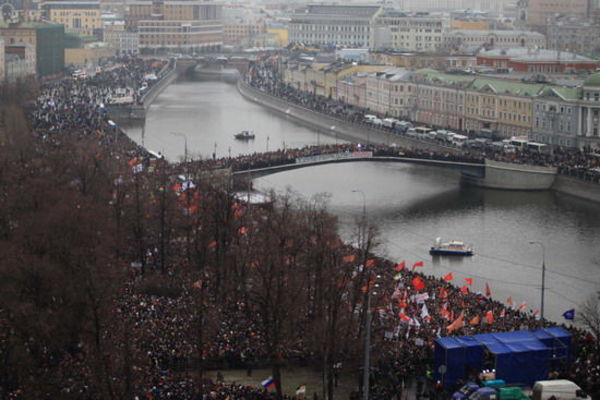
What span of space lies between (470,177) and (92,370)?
881 inches

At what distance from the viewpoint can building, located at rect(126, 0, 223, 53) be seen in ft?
340

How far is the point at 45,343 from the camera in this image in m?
15.5

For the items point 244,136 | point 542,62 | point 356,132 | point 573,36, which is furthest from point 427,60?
point 573,36

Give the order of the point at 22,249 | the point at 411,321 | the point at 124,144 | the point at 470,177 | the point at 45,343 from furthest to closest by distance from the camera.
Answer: the point at 124,144, the point at 470,177, the point at 22,249, the point at 411,321, the point at 45,343

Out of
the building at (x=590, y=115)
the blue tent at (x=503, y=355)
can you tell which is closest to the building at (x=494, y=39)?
the building at (x=590, y=115)

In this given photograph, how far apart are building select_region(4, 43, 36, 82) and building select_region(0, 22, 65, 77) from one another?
3.24ft

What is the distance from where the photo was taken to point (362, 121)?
157 feet

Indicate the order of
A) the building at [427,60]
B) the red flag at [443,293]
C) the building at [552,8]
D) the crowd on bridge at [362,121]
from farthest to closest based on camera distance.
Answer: the building at [552,8] < the building at [427,60] < the crowd on bridge at [362,121] < the red flag at [443,293]

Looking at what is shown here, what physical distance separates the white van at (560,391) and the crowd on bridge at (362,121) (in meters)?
18.7

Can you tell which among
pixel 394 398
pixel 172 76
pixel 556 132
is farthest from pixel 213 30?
pixel 394 398

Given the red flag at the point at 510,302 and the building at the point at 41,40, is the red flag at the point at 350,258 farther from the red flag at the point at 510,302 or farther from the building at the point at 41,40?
the building at the point at 41,40

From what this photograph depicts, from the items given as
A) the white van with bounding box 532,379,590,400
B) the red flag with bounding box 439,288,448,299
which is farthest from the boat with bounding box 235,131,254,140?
the white van with bounding box 532,379,590,400

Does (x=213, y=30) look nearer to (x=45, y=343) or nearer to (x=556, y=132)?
(x=556, y=132)

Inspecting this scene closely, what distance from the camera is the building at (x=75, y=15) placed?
9612cm
